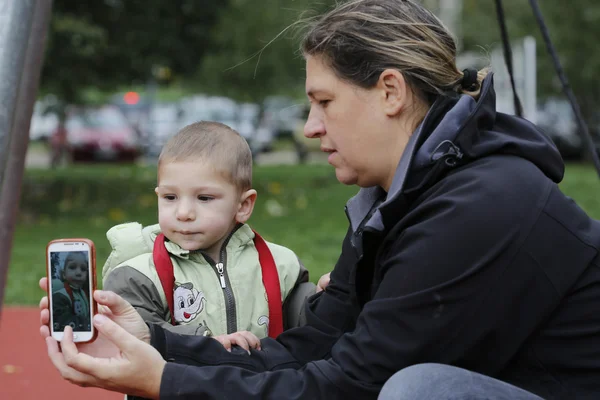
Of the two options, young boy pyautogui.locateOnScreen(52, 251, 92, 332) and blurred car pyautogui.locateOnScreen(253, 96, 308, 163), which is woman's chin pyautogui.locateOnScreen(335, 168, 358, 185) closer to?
young boy pyautogui.locateOnScreen(52, 251, 92, 332)

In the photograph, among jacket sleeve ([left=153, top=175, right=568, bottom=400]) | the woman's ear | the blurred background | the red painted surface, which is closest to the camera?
jacket sleeve ([left=153, top=175, right=568, bottom=400])

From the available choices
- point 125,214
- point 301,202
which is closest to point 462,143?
point 125,214

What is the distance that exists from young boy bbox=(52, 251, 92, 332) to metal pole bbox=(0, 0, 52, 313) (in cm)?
48

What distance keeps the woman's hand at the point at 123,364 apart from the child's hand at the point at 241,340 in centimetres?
37

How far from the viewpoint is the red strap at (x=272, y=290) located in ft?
9.42

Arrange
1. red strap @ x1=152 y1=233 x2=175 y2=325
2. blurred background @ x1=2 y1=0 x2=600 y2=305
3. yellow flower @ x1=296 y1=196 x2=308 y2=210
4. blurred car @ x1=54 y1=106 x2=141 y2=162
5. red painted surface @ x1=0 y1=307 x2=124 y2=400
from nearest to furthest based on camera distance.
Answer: red strap @ x1=152 y1=233 x2=175 y2=325 < red painted surface @ x1=0 y1=307 x2=124 y2=400 < blurred background @ x1=2 y1=0 x2=600 y2=305 < yellow flower @ x1=296 y1=196 x2=308 y2=210 < blurred car @ x1=54 y1=106 x2=141 y2=162

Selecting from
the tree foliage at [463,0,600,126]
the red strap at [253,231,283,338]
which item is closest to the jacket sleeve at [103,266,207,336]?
the red strap at [253,231,283,338]

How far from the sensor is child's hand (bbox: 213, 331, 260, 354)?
8.59 ft

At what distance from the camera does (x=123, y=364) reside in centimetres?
222

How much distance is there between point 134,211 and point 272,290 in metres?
8.82

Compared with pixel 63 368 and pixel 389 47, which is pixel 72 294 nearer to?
pixel 63 368

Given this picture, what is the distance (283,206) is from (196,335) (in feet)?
32.3

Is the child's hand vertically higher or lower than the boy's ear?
lower

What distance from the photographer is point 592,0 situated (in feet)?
76.1
